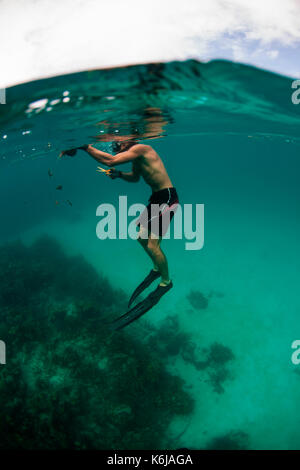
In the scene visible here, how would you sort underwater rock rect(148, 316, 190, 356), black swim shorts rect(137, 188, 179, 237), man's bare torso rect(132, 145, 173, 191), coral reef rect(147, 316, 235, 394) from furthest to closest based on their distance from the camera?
underwater rock rect(148, 316, 190, 356), coral reef rect(147, 316, 235, 394), black swim shorts rect(137, 188, 179, 237), man's bare torso rect(132, 145, 173, 191)

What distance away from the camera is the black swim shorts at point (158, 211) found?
200 inches

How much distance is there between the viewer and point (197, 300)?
1320 centimetres

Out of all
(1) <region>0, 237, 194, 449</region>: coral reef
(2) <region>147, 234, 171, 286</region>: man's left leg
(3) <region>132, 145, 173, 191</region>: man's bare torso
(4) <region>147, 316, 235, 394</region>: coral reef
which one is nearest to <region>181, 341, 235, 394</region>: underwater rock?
(4) <region>147, 316, 235, 394</region>: coral reef

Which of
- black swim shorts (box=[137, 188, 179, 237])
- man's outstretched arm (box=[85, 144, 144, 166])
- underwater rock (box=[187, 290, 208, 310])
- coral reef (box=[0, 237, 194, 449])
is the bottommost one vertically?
coral reef (box=[0, 237, 194, 449])

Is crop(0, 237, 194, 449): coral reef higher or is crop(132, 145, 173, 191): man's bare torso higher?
crop(132, 145, 173, 191): man's bare torso

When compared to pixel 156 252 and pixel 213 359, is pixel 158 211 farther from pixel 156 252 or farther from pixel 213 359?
pixel 213 359

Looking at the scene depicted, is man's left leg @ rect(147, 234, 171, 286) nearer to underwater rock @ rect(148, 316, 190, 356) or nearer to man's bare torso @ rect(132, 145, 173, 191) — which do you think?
man's bare torso @ rect(132, 145, 173, 191)

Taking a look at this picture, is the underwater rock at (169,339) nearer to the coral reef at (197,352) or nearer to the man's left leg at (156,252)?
the coral reef at (197,352)

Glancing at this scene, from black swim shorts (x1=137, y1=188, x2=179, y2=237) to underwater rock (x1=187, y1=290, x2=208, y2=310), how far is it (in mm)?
8928

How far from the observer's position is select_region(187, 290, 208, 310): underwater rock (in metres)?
12.8

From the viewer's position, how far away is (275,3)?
14.5ft

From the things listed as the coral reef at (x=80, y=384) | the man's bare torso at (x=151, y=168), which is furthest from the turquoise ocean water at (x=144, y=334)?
the man's bare torso at (x=151, y=168)

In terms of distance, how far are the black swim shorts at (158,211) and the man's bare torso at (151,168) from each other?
0.18 metres

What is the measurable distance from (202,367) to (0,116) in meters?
12.7
